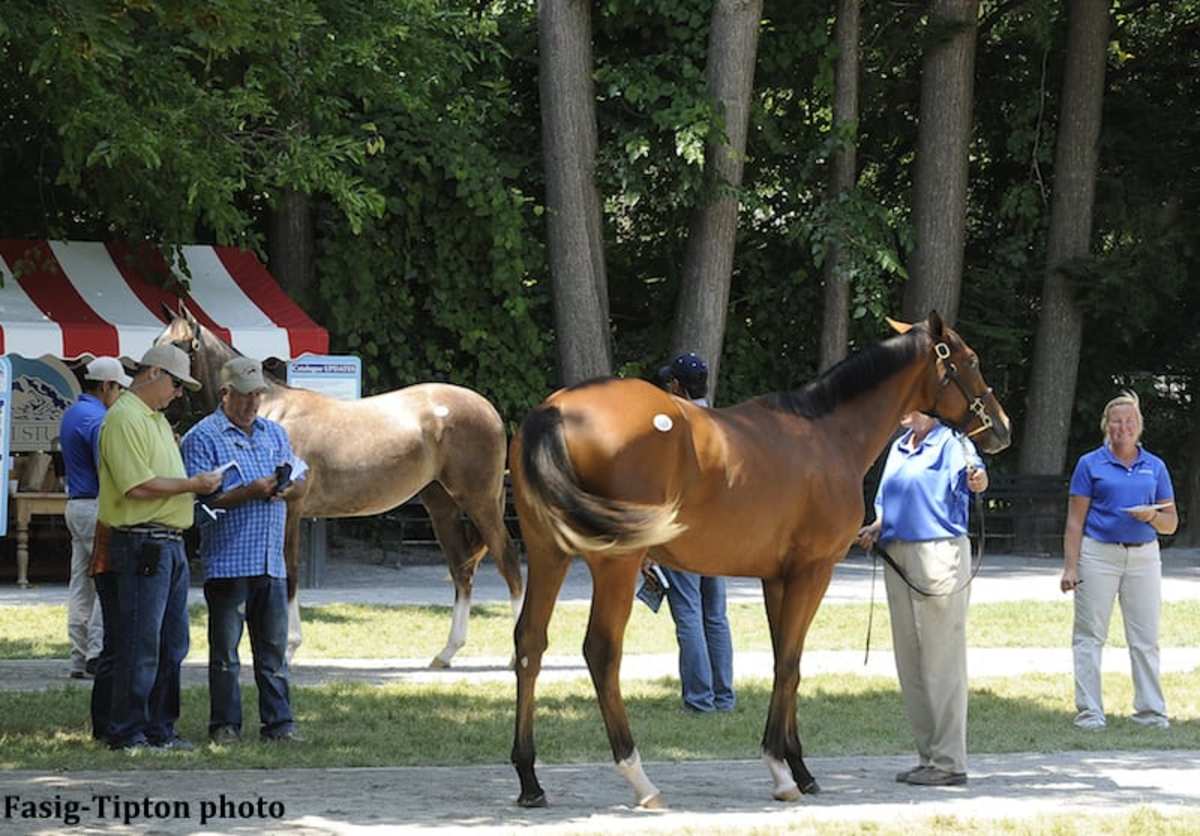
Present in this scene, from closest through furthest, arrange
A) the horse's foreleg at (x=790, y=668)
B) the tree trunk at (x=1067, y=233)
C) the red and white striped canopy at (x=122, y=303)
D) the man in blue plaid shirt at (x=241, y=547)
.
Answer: the horse's foreleg at (x=790, y=668) < the man in blue plaid shirt at (x=241, y=547) < the red and white striped canopy at (x=122, y=303) < the tree trunk at (x=1067, y=233)

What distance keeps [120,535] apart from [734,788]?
3393mm

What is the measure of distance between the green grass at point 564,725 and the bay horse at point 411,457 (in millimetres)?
2008

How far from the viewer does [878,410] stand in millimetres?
9516

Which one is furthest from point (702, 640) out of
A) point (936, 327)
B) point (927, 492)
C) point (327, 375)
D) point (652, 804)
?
point (327, 375)

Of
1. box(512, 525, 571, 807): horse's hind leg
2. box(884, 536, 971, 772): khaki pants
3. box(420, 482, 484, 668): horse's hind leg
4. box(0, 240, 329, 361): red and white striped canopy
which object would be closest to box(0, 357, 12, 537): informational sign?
box(0, 240, 329, 361): red and white striped canopy

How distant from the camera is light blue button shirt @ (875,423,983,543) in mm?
9430

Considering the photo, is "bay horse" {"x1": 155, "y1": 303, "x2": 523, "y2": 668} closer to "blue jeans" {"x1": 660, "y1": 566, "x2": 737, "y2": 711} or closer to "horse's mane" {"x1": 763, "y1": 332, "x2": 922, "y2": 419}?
"blue jeans" {"x1": 660, "y1": 566, "x2": 737, "y2": 711}

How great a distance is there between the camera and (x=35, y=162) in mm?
15164

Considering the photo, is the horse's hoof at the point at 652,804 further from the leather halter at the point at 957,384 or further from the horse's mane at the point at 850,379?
the leather halter at the point at 957,384

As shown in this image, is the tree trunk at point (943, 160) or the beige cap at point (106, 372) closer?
the beige cap at point (106, 372)

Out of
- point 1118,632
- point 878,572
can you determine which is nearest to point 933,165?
point 878,572

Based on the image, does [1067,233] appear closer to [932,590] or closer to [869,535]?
[869,535]

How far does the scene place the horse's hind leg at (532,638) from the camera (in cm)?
839

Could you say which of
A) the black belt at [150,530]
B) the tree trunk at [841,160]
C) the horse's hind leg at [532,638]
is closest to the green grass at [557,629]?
the black belt at [150,530]
